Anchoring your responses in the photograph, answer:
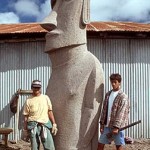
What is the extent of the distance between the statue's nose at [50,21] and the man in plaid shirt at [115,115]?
1271mm

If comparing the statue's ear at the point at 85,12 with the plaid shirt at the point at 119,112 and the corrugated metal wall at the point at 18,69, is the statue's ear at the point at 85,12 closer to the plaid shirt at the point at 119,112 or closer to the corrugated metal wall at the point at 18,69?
the plaid shirt at the point at 119,112

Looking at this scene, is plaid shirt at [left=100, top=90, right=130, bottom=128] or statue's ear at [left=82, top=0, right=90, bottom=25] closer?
plaid shirt at [left=100, top=90, right=130, bottom=128]

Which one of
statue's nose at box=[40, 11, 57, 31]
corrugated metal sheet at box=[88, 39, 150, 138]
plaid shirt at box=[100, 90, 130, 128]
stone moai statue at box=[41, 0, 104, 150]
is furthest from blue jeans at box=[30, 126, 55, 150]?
corrugated metal sheet at box=[88, 39, 150, 138]

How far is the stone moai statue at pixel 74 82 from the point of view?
19.7ft

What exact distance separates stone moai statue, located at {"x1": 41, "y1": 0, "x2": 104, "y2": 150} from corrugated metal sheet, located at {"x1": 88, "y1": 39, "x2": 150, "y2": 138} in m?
7.64

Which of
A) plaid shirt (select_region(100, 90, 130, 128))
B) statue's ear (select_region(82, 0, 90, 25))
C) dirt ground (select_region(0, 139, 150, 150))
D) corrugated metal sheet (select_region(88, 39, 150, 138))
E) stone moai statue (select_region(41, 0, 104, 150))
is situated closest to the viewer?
plaid shirt (select_region(100, 90, 130, 128))

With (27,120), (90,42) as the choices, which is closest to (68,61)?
(27,120)

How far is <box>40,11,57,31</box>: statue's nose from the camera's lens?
6.16 m

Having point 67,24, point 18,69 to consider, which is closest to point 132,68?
point 18,69

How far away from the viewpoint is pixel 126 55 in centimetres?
1388

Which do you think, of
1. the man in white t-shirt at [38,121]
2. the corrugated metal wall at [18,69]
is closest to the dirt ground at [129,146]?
the corrugated metal wall at [18,69]

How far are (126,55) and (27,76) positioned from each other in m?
3.60

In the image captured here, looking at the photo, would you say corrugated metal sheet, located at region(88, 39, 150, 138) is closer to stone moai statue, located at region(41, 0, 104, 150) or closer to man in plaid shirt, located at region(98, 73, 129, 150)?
stone moai statue, located at region(41, 0, 104, 150)

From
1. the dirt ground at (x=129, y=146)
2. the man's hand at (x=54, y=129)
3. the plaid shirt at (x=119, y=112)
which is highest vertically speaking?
the plaid shirt at (x=119, y=112)
